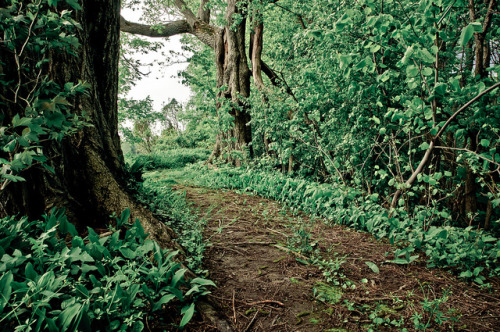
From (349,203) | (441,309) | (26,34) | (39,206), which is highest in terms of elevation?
(26,34)

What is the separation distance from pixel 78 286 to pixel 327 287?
6.15 ft

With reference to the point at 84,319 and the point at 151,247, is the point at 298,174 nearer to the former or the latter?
the point at 151,247

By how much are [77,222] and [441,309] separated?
10.7 feet

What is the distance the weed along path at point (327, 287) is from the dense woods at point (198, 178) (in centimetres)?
5

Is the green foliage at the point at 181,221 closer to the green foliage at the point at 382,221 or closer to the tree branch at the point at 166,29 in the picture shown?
the green foliage at the point at 382,221

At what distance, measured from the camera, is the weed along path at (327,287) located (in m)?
1.85

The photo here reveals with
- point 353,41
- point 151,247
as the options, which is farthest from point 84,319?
point 353,41

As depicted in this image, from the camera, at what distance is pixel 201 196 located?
462cm

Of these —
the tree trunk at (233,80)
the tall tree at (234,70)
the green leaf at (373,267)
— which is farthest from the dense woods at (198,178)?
the tree trunk at (233,80)

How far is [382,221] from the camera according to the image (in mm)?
3307

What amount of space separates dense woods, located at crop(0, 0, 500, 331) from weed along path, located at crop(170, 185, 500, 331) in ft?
0.16

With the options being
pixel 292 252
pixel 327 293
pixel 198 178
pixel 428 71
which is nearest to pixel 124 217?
pixel 292 252

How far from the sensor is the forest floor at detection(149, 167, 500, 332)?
1.85 meters

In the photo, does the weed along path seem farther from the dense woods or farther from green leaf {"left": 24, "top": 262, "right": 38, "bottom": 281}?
green leaf {"left": 24, "top": 262, "right": 38, "bottom": 281}
